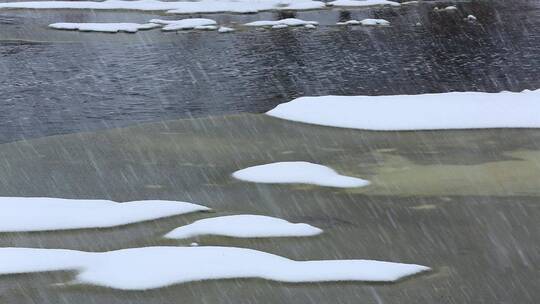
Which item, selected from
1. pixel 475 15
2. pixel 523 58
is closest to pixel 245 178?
pixel 523 58

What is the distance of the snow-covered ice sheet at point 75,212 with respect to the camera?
818 centimetres

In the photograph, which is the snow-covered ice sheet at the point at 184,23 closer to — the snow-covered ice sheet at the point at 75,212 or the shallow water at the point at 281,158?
the shallow water at the point at 281,158

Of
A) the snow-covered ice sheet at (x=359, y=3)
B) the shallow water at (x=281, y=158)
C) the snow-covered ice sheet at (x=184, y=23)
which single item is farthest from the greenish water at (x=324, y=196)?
the snow-covered ice sheet at (x=359, y=3)

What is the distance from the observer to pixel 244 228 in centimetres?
791

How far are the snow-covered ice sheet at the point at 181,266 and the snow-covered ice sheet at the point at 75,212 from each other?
77 cm

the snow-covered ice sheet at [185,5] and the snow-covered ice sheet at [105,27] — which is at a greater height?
the snow-covered ice sheet at [105,27]

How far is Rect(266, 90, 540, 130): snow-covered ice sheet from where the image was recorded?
12.1m

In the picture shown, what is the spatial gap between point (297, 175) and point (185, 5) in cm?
2233

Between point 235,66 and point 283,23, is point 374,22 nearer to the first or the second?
point 283,23

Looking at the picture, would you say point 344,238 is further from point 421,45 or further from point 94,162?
point 421,45

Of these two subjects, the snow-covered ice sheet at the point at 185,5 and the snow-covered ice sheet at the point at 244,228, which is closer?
the snow-covered ice sheet at the point at 244,228

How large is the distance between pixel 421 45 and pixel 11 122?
10923 millimetres

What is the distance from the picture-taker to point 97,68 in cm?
1922

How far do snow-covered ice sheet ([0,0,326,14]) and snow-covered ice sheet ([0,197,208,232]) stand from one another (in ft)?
68.3
